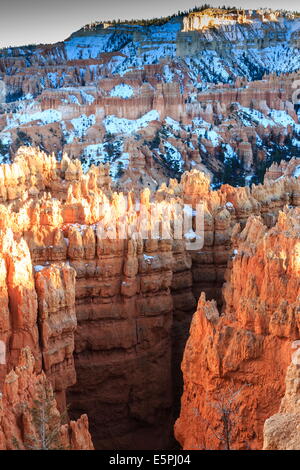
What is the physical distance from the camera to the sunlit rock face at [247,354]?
11070 mm

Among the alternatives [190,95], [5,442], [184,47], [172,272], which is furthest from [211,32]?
[5,442]

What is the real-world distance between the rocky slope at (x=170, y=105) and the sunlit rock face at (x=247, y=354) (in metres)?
27.3

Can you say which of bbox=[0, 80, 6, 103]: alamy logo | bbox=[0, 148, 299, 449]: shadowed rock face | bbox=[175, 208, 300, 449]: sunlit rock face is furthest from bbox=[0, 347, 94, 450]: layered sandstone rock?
bbox=[0, 80, 6, 103]: alamy logo

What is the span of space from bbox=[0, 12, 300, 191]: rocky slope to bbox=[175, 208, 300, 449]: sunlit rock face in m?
27.3

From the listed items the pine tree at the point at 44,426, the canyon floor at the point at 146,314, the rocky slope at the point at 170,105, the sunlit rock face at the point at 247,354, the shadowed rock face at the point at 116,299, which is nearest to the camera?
the pine tree at the point at 44,426

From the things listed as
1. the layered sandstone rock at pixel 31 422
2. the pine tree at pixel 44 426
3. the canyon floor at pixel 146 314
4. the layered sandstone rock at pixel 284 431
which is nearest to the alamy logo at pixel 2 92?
the canyon floor at pixel 146 314

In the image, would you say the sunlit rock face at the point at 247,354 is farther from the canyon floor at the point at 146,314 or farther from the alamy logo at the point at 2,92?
the alamy logo at the point at 2,92

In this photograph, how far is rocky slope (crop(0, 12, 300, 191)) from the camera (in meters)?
66.6

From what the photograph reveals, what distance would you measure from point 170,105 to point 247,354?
224 feet

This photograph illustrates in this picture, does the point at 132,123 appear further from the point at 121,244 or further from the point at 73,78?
the point at 121,244

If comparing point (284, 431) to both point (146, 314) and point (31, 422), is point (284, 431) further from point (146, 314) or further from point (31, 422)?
point (146, 314)

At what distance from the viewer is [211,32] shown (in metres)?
120

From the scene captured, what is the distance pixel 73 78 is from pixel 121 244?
10104 cm

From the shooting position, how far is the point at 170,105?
7738 centimetres
